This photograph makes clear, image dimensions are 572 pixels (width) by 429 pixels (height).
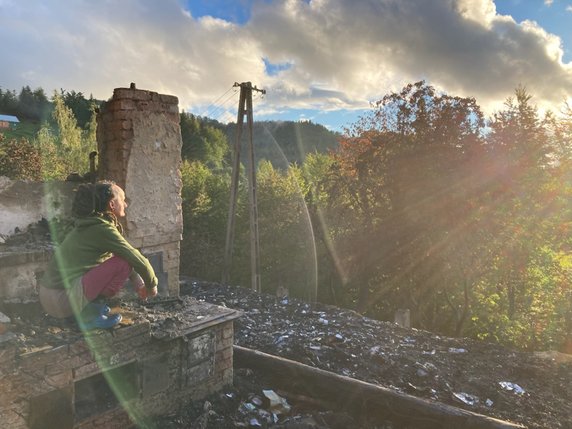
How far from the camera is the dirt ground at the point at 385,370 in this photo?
4621mm

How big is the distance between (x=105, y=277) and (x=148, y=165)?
235 centimetres

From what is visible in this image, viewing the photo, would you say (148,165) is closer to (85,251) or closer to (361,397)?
(85,251)

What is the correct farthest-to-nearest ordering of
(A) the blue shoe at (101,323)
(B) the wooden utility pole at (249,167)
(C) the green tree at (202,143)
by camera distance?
(C) the green tree at (202,143) → (B) the wooden utility pole at (249,167) → (A) the blue shoe at (101,323)

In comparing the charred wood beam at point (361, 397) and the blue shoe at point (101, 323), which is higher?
the blue shoe at point (101, 323)

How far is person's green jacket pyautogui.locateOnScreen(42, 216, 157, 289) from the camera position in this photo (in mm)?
3533

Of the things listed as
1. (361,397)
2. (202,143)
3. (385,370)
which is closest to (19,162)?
(385,370)

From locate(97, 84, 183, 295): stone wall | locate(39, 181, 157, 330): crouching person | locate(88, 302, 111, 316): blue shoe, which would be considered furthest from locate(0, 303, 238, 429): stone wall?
locate(97, 84, 183, 295): stone wall

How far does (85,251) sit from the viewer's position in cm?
357

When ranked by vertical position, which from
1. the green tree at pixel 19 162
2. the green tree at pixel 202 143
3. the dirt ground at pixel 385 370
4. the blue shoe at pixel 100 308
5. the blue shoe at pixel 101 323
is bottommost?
the dirt ground at pixel 385 370

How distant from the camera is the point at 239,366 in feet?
18.7

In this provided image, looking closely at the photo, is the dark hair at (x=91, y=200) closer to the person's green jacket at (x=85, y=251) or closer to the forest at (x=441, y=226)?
the person's green jacket at (x=85, y=251)

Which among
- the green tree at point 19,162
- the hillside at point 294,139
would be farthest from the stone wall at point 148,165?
the hillside at point 294,139

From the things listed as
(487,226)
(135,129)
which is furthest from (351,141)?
(135,129)

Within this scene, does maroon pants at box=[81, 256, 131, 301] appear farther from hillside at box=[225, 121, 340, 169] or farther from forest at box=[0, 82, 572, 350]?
hillside at box=[225, 121, 340, 169]
